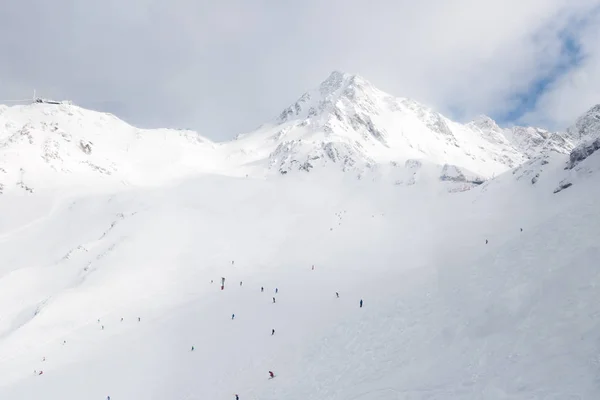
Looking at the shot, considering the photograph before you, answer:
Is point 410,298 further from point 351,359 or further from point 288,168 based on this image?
point 288,168

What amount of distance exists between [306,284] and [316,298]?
248 inches

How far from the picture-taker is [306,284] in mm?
49031

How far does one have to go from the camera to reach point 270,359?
3059 cm

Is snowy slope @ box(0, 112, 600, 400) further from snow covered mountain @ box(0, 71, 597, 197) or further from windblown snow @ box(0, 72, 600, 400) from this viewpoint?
snow covered mountain @ box(0, 71, 597, 197)

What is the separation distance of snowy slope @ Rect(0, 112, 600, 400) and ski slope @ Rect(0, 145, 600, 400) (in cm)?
18

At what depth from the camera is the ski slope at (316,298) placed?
19.5 m

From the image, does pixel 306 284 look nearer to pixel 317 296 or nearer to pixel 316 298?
pixel 317 296

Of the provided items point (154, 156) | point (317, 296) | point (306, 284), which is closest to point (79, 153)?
point (154, 156)

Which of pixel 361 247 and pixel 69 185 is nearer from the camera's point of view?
pixel 361 247

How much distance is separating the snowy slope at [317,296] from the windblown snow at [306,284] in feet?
0.59

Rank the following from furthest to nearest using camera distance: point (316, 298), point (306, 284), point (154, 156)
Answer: point (154, 156) → point (306, 284) → point (316, 298)

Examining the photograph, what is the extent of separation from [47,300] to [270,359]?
4655 cm

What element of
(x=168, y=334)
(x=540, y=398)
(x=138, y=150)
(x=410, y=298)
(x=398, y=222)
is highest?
(x=138, y=150)

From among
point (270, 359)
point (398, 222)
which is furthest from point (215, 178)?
point (270, 359)
